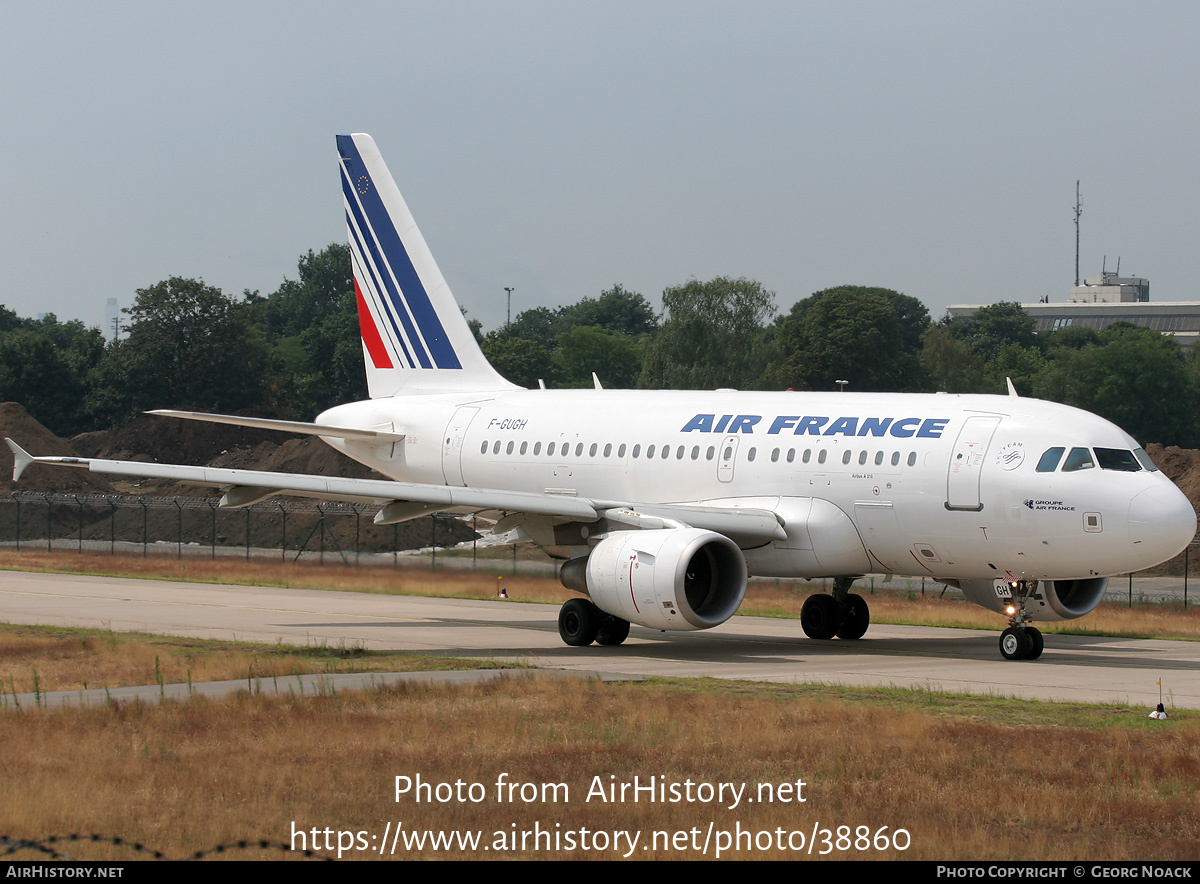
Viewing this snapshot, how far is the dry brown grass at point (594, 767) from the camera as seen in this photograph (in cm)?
1118

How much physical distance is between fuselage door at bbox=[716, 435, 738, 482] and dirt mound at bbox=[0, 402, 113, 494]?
52.1m

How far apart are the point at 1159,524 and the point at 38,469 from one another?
61.4m

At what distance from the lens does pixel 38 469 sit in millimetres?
72375

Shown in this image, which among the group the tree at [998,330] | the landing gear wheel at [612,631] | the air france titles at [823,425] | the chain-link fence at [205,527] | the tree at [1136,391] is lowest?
the chain-link fence at [205,527]

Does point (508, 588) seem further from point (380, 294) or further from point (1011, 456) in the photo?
point (1011, 456)

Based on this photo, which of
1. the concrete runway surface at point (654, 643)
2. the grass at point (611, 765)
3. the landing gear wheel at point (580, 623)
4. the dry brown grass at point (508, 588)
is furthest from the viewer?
the dry brown grass at point (508, 588)

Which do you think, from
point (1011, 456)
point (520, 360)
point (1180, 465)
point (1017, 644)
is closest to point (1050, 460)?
point (1011, 456)

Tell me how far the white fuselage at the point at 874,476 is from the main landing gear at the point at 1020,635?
1.80 ft

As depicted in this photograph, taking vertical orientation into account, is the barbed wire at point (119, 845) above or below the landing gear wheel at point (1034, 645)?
above

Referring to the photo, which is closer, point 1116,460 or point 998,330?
point 1116,460

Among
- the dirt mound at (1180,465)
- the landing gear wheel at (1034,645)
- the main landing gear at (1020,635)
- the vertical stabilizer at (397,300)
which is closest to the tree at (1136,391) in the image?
the dirt mound at (1180,465)

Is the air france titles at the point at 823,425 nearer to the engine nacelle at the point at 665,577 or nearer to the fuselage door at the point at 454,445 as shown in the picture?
the engine nacelle at the point at 665,577

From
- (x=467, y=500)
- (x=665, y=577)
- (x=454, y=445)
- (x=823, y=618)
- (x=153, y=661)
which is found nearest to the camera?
(x=153, y=661)

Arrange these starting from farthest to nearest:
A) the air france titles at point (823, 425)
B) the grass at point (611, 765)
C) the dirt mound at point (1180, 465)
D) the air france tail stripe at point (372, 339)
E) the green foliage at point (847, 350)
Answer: the green foliage at point (847, 350) → the dirt mound at point (1180, 465) → the air france tail stripe at point (372, 339) → the air france titles at point (823, 425) → the grass at point (611, 765)
